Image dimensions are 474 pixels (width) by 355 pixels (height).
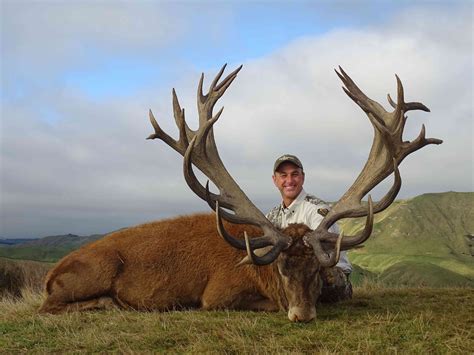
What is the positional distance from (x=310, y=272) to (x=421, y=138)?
2538 mm

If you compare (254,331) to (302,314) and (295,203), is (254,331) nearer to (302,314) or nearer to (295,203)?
(302,314)

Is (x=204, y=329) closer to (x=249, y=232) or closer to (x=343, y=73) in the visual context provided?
(x=249, y=232)

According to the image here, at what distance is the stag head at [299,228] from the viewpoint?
689 centimetres

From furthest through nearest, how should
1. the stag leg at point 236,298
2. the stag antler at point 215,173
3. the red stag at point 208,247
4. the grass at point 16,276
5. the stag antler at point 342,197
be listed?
the grass at point 16,276, the stag leg at point 236,298, the red stag at point 208,247, the stag antler at point 215,173, the stag antler at point 342,197

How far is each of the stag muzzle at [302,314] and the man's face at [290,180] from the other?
2.56 metres

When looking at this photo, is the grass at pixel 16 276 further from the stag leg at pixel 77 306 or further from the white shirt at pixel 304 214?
the white shirt at pixel 304 214

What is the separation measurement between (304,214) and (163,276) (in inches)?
96.2

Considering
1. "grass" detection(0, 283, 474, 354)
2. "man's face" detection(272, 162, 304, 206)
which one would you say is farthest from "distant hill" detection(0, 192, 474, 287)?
"grass" detection(0, 283, 474, 354)

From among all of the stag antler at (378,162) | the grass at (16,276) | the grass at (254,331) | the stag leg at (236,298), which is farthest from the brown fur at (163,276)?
the grass at (16,276)

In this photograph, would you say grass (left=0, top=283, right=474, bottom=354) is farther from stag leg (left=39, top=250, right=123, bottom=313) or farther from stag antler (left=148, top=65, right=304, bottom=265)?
stag antler (left=148, top=65, right=304, bottom=265)

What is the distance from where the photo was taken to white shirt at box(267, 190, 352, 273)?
8273mm

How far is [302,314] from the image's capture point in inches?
263

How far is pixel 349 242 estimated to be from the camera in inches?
285

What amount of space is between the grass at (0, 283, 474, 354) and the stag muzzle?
12cm
